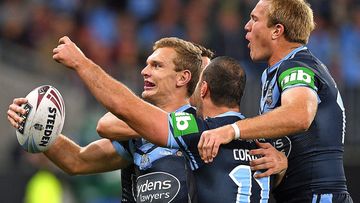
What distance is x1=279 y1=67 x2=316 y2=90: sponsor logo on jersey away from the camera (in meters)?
5.89

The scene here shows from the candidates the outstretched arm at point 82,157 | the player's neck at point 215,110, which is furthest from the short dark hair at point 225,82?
the outstretched arm at point 82,157

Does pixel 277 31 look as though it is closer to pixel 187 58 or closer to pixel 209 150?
pixel 187 58

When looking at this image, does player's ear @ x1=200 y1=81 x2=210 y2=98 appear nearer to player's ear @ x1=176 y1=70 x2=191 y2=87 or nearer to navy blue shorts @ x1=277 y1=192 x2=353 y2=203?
player's ear @ x1=176 y1=70 x2=191 y2=87

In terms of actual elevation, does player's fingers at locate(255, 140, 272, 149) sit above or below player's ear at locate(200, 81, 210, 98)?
below

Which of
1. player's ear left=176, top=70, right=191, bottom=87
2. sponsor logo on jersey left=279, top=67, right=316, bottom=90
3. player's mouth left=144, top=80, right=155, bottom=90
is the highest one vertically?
player's ear left=176, top=70, right=191, bottom=87

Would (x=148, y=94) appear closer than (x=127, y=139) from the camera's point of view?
No

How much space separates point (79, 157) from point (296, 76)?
73.9 inches

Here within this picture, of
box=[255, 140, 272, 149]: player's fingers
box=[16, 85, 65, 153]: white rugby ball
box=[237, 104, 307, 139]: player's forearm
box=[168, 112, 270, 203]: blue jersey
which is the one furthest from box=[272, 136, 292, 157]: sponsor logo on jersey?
box=[16, 85, 65, 153]: white rugby ball

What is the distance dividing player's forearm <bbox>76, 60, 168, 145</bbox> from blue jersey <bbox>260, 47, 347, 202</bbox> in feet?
3.01

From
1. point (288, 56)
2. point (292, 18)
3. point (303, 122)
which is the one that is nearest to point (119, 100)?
point (303, 122)

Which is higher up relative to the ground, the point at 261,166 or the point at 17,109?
the point at 17,109

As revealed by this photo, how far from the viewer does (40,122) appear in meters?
6.25

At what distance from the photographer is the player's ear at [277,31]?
6.36 metres

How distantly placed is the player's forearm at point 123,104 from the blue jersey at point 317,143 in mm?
916
